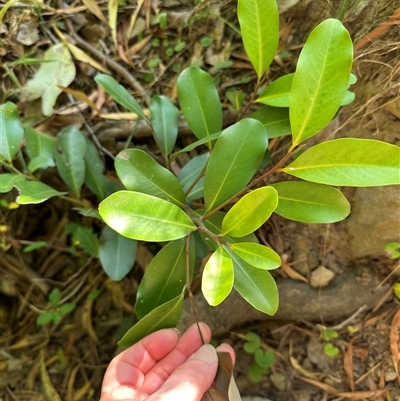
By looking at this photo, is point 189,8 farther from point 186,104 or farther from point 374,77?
point 374,77

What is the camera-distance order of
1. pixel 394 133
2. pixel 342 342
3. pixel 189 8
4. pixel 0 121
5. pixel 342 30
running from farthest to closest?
pixel 189 8 → pixel 342 342 → pixel 0 121 → pixel 394 133 → pixel 342 30

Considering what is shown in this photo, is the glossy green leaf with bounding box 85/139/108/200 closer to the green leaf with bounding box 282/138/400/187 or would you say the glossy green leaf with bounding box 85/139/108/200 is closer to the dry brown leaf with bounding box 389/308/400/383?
the green leaf with bounding box 282/138/400/187

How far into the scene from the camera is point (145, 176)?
0.80 meters

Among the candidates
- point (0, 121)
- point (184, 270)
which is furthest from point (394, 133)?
point (0, 121)

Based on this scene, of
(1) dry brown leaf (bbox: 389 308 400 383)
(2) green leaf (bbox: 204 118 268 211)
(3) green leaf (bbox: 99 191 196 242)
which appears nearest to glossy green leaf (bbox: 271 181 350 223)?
(2) green leaf (bbox: 204 118 268 211)

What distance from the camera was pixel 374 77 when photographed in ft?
2.98

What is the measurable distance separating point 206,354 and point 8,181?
1.83 feet

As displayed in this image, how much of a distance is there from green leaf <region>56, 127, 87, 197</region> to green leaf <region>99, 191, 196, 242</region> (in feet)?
1.28

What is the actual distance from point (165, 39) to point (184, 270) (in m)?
0.70

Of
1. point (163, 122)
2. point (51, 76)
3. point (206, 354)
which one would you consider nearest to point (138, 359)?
point (206, 354)

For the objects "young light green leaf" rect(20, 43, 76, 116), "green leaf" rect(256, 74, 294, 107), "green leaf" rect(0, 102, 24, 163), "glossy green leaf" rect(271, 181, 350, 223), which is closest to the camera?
"glossy green leaf" rect(271, 181, 350, 223)

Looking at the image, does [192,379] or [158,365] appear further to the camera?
[158,365]

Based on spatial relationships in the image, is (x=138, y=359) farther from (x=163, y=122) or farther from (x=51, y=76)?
(x=51, y=76)

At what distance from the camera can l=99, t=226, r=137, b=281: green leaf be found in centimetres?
99
